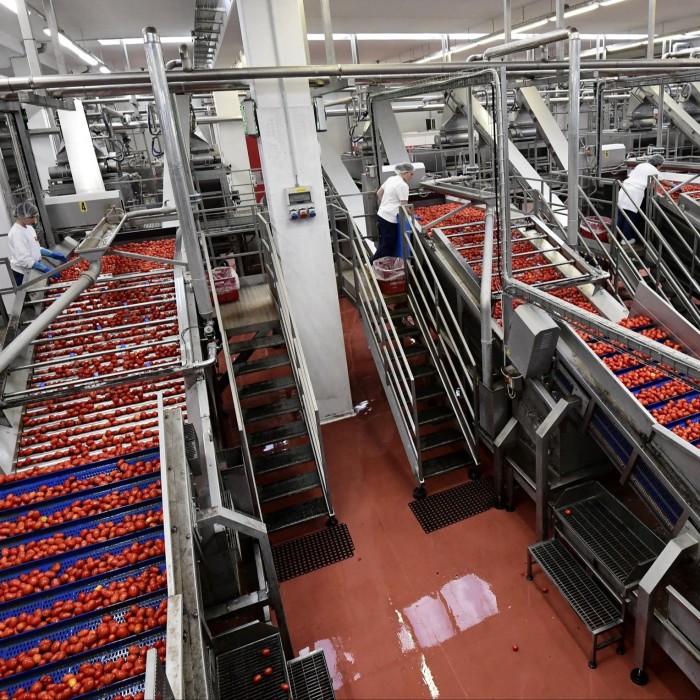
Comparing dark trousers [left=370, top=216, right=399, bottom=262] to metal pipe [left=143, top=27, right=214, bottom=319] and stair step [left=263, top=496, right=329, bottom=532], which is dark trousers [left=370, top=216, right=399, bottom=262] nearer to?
metal pipe [left=143, top=27, right=214, bottom=319]

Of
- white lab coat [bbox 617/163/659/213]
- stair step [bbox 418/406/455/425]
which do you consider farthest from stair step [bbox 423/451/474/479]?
white lab coat [bbox 617/163/659/213]

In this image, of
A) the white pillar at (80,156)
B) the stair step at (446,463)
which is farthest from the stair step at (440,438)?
the white pillar at (80,156)

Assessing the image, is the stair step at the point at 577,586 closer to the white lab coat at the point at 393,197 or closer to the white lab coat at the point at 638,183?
the white lab coat at the point at 393,197

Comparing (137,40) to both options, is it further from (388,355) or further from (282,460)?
(282,460)

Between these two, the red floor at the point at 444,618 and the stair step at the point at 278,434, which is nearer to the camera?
the red floor at the point at 444,618

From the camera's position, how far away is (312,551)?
4.75m

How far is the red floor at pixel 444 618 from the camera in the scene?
345 cm

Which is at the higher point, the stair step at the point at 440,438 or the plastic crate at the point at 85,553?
the plastic crate at the point at 85,553

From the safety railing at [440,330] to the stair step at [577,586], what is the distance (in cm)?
133

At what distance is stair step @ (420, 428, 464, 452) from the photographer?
5.50m

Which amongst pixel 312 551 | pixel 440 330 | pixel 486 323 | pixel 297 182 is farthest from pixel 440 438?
pixel 297 182

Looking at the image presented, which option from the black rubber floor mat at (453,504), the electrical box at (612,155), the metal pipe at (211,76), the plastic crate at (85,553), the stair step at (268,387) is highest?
the metal pipe at (211,76)

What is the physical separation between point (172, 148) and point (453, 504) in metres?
4.13

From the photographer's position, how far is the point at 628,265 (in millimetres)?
6602
